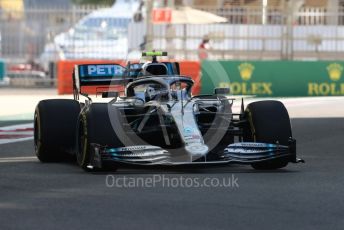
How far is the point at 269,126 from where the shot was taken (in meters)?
10.3

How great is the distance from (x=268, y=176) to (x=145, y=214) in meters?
2.61

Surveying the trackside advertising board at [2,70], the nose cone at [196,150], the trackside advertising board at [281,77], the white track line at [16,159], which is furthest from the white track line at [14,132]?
the trackside advertising board at [2,70]

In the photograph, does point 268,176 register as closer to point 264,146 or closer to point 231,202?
point 264,146

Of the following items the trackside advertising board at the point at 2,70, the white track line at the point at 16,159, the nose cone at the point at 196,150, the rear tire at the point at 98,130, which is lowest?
the trackside advertising board at the point at 2,70

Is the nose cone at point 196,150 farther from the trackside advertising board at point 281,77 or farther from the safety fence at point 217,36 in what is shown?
the safety fence at point 217,36

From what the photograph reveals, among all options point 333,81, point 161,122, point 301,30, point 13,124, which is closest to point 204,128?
point 161,122

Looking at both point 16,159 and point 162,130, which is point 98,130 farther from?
point 16,159

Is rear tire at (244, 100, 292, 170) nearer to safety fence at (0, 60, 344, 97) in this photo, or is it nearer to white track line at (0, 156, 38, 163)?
white track line at (0, 156, 38, 163)

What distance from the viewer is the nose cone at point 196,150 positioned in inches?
385

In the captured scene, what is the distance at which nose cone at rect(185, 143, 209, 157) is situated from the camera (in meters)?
9.78

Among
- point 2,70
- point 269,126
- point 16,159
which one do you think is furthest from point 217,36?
point 269,126

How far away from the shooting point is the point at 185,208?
308 inches

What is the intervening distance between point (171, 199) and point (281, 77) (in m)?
18.7

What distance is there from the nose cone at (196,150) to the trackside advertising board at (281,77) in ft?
54.7
